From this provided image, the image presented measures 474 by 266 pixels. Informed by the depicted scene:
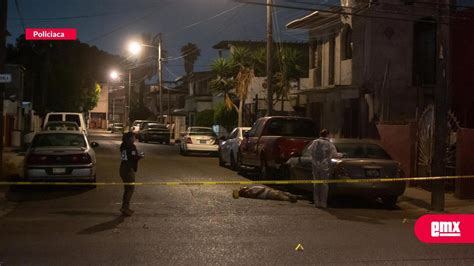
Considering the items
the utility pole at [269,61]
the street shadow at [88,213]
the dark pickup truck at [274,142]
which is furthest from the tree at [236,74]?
the street shadow at [88,213]

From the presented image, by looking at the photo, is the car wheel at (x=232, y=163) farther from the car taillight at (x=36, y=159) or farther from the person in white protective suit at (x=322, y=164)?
the person in white protective suit at (x=322, y=164)

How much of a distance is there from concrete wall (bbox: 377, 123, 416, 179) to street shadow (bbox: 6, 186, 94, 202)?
A: 8.36 metres

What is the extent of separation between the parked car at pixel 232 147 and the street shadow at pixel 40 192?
270 inches

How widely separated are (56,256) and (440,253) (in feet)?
16.5

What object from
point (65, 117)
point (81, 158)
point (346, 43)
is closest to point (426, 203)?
point (81, 158)

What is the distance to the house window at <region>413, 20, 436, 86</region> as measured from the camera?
2589 cm

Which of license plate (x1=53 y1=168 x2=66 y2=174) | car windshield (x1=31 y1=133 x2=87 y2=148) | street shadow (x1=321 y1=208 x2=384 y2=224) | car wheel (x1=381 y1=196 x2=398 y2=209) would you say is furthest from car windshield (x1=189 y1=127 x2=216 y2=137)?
street shadow (x1=321 y1=208 x2=384 y2=224)

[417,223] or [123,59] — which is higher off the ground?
[123,59]

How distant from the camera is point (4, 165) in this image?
59.6 feet

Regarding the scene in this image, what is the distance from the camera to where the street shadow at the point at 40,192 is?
14.1m

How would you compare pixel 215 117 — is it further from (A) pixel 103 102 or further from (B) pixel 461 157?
(A) pixel 103 102

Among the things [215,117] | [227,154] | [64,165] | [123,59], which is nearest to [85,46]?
→ [123,59]

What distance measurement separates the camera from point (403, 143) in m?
17.5

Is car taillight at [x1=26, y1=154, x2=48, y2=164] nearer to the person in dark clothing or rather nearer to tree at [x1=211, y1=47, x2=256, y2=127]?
the person in dark clothing
